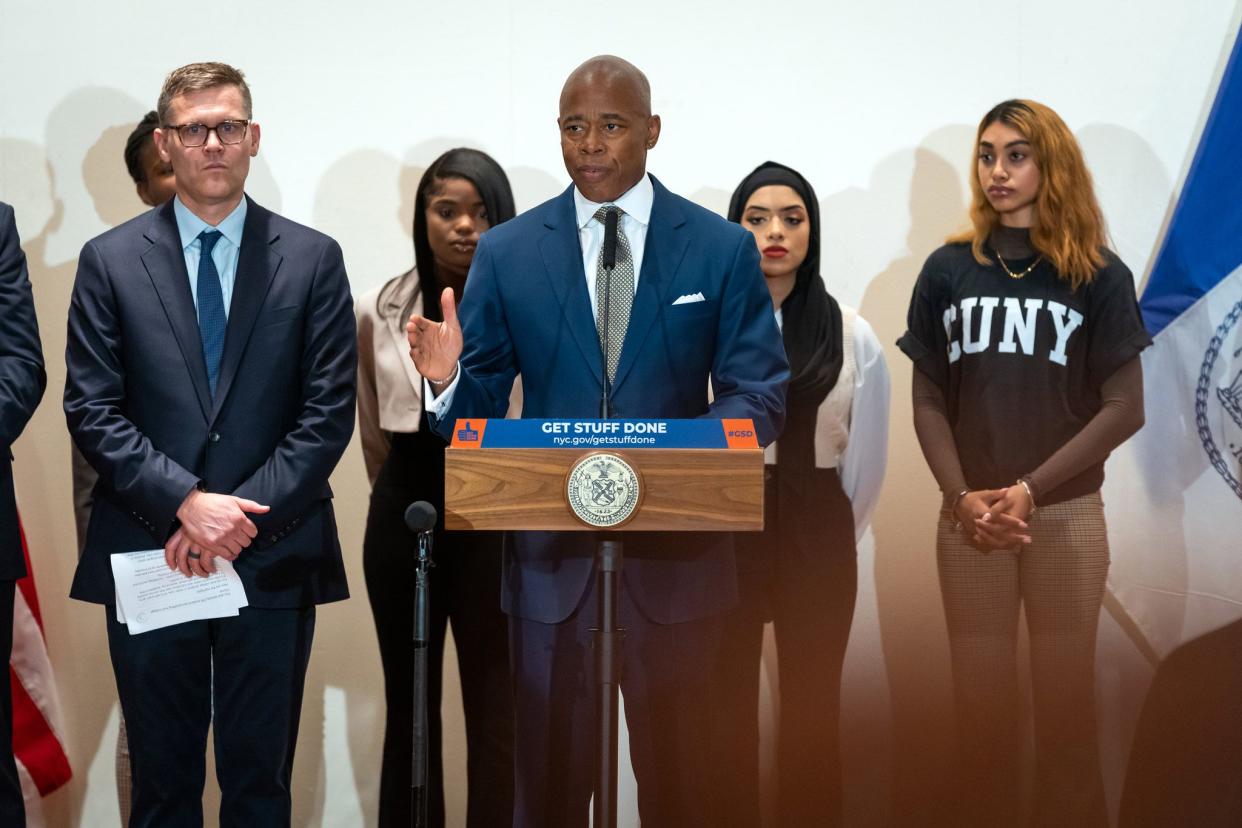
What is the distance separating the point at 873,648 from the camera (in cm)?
410

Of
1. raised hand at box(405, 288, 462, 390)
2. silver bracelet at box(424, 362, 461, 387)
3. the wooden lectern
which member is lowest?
the wooden lectern

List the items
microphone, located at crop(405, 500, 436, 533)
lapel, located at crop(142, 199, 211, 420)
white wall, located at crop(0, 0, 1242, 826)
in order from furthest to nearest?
white wall, located at crop(0, 0, 1242, 826)
lapel, located at crop(142, 199, 211, 420)
microphone, located at crop(405, 500, 436, 533)

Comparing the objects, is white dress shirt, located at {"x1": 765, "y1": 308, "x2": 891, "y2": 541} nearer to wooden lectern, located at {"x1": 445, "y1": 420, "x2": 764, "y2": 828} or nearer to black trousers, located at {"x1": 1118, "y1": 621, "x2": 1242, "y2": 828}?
black trousers, located at {"x1": 1118, "y1": 621, "x2": 1242, "y2": 828}

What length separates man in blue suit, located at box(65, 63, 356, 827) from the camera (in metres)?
2.78

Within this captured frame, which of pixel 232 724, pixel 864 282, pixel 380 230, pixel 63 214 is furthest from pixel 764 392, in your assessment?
pixel 63 214

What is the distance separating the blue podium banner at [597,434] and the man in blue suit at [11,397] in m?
1.24

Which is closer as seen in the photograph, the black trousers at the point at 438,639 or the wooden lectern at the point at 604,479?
the wooden lectern at the point at 604,479

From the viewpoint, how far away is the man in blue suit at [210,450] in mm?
2779

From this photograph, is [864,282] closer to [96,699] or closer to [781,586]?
[781,586]

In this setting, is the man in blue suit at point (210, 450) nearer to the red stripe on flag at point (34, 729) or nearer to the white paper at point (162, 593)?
the white paper at point (162, 593)

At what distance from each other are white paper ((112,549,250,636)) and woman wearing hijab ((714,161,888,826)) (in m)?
1.56

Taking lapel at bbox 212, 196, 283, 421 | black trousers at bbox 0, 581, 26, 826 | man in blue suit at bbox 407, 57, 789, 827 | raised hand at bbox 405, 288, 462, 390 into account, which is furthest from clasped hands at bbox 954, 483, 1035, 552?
black trousers at bbox 0, 581, 26, 826

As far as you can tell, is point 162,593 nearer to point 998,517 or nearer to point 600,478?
point 600,478

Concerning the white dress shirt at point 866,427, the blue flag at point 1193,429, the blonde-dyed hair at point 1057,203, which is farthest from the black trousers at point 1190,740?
the blonde-dyed hair at point 1057,203
